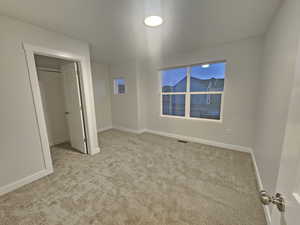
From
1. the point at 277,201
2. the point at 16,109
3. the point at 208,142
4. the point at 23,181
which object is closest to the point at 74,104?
the point at 16,109

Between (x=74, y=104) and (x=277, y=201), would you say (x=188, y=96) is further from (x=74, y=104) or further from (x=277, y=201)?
(x=277, y=201)

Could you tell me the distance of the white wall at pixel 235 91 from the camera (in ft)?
8.50

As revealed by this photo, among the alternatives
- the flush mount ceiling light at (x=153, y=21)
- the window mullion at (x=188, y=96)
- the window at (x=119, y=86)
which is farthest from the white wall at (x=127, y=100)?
the flush mount ceiling light at (x=153, y=21)

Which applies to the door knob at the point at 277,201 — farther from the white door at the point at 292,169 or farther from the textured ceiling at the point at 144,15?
the textured ceiling at the point at 144,15

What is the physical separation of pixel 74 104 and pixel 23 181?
5.09ft

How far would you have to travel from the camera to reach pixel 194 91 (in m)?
3.47

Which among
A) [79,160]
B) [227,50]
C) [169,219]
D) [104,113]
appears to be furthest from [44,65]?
[227,50]

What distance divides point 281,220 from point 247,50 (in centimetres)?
305

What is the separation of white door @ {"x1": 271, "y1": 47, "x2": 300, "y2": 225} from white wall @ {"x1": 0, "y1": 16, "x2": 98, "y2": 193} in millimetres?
2881

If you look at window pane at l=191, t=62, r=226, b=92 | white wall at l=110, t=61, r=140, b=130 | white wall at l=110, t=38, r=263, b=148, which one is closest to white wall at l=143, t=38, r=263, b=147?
white wall at l=110, t=38, r=263, b=148

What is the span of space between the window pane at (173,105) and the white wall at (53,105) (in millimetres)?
3027

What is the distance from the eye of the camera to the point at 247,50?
2582 mm

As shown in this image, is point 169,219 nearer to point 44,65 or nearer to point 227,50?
point 227,50

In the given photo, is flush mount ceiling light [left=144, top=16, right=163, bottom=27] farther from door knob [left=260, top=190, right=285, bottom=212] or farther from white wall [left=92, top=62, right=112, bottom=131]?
white wall [left=92, top=62, right=112, bottom=131]
